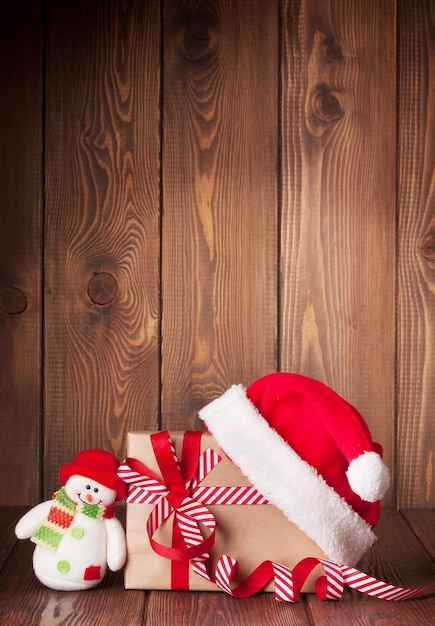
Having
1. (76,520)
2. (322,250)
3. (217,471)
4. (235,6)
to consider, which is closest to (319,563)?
(217,471)

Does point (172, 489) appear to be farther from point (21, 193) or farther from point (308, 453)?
point (21, 193)

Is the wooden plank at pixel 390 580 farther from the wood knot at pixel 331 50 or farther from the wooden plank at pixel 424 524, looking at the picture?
the wood knot at pixel 331 50

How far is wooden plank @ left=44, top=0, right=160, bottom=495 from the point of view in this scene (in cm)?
141

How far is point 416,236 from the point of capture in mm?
1414

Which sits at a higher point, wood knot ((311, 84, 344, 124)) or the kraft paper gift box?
wood knot ((311, 84, 344, 124))

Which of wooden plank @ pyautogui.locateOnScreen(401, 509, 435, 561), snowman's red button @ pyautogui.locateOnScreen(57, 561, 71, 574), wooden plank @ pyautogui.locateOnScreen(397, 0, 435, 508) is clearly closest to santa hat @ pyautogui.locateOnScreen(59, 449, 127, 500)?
snowman's red button @ pyautogui.locateOnScreen(57, 561, 71, 574)

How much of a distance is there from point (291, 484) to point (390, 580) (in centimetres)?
26

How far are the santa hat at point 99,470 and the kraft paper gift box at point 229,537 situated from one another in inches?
1.3

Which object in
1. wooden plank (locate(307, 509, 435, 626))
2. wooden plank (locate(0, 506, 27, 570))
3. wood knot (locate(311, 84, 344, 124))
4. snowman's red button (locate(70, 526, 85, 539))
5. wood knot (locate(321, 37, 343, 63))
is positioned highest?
wood knot (locate(321, 37, 343, 63))

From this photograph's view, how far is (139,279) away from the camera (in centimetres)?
141

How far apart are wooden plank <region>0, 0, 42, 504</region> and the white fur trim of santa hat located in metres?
0.57

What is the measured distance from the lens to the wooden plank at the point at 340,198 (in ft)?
4.63

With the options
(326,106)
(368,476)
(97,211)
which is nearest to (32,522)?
(368,476)

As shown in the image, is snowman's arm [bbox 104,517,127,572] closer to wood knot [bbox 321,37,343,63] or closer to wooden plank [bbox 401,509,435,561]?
wooden plank [bbox 401,509,435,561]
